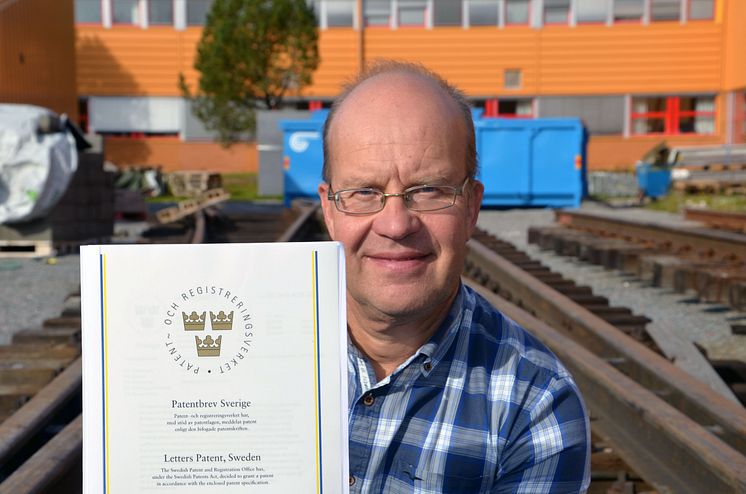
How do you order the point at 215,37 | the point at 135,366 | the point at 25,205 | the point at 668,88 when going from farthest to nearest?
A: the point at 668,88 < the point at 215,37 < the point at 25,205 < the point at 135,366

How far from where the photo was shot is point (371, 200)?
201cm

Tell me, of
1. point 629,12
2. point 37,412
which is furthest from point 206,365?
point 629,12

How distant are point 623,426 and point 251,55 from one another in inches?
1225

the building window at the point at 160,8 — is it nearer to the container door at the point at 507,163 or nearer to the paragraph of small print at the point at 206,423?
the container door at the point at 507,163

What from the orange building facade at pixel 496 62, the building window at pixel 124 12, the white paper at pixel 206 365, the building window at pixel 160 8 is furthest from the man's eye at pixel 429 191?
the building window at pixel 124 12

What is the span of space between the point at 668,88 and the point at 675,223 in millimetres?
25451

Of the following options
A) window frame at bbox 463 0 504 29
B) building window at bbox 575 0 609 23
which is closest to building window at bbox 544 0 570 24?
building window at bbox 575 0 609 23

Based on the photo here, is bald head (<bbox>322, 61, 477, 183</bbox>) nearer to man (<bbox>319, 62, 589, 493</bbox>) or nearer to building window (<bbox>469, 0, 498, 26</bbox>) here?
man (<bbox>319, 62, 589, 493</bbox>)

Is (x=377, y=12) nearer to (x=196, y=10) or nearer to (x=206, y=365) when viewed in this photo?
(x=196, y=10)

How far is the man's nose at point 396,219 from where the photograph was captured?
196cm

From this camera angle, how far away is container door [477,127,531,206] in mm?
21484

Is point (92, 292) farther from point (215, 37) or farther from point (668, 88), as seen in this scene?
point (668, 88)

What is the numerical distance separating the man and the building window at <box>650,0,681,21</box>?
41.5 meters

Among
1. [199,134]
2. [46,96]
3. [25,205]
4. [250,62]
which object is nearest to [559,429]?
[25,205]
